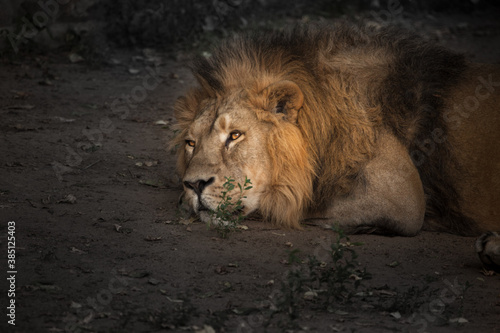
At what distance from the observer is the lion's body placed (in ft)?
15.7

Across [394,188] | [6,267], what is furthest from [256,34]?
[6,267]

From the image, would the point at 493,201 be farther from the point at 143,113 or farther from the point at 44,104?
the point at 44,104

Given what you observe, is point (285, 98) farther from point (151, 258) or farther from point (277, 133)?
point (151, 258)

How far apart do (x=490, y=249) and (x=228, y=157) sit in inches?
75.8

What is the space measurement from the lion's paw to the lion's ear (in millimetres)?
1623

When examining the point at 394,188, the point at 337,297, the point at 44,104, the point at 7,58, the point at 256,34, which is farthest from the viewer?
the point at 7,58

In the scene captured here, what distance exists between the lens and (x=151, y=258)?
4293mm

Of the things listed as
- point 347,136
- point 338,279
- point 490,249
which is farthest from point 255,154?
point 490,249

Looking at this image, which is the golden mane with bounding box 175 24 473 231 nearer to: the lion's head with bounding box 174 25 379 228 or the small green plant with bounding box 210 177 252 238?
the lion's head with bounding box 174 25 379 228

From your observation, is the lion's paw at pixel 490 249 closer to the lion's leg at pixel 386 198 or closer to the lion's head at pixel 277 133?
the lion's leg at pixel 386 198

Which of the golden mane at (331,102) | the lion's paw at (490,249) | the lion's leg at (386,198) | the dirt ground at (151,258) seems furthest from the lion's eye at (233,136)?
the lion's paw at (490,249)

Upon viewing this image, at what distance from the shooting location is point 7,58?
879cm

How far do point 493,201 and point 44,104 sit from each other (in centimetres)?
518

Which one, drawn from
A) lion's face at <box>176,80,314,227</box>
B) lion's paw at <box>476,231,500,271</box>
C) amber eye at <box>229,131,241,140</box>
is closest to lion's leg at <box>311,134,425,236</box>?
lion's face at <box>176,80,314,227</box>
